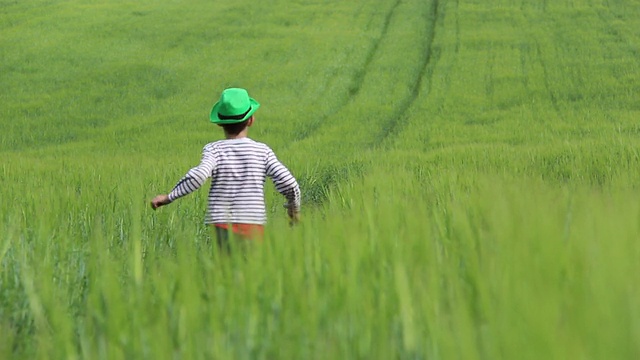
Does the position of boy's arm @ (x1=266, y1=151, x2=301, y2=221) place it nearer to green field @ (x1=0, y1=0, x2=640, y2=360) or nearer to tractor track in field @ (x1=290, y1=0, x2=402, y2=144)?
green field @ (x1=0, y1=0, x2=640, y2=360)

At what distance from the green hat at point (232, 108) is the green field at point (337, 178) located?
66cm

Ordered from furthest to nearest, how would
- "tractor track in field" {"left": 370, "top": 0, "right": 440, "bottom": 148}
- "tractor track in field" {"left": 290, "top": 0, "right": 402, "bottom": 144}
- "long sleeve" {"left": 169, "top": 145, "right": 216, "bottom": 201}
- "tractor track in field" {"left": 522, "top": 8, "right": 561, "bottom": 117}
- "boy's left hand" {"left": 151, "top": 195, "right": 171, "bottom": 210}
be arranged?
"tractor track in field" {"left": 522, "top": 8, "right": 561, "bottom": 117} < "tractor track in field" {"left": 290, "top": 0, "right": 402, "bottom": 144} < "tractor track in field" {"left": 370, "top": 0, "right": 440, "bottom": 148} < "long sleeve" {"left": 169, "top": 145, "right": 216, "bottom": 201} < "boy's left hand" {"left": 151, "top": 195, "right": 171, "bottom": 210}

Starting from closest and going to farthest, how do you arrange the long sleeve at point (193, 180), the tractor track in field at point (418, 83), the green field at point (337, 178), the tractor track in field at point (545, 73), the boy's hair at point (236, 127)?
the green field at point (337, 178)
the long sleeve at point (193, 180)
the boy's hair at point (236, 127)
the tractor track in field at point (418, 83)
the tractor track in field at point (545, 73)

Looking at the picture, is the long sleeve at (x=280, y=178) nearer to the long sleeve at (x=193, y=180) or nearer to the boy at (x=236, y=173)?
the boy at (x=236, y=173)

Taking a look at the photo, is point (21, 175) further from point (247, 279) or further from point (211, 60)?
point (211, 60)

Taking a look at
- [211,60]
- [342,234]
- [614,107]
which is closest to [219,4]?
[211,60]

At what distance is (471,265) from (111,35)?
26106 mm

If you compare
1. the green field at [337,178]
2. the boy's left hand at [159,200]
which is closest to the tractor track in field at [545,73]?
the green field at [337,178]

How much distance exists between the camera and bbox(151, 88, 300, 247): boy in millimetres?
4129

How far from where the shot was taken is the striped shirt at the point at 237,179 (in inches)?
163

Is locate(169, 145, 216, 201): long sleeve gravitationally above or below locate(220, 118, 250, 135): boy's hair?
below

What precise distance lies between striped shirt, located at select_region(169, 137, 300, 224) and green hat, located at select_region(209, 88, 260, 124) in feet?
0.42

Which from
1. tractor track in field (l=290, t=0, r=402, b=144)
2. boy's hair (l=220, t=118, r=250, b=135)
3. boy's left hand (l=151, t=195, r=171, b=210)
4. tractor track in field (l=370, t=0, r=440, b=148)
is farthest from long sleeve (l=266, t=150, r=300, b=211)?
tractor track in field (l=290, t=0, r=402, b=144)

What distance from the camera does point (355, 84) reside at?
21.3 metres
